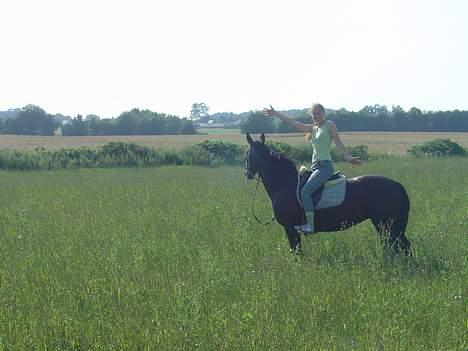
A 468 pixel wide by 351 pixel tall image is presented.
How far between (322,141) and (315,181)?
62 centimetres

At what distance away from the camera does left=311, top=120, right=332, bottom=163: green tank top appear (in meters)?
7.35

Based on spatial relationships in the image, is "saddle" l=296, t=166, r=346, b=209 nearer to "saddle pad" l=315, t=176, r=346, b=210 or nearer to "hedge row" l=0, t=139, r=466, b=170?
"saddle pad" l=315, t=176, r=346, b=210

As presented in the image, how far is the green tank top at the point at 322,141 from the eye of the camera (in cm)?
735

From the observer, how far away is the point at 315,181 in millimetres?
7434

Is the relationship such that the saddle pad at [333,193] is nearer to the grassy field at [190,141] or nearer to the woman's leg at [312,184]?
the woman's leg at [312,184]

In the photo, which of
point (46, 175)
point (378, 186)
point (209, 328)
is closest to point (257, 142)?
point (378, 186)

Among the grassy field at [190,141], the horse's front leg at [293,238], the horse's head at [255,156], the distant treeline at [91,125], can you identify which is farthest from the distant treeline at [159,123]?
the horse's front leg at [293,238]

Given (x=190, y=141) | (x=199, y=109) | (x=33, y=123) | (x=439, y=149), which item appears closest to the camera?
(x=439, y=149)

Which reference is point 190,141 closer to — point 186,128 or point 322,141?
point 186,128

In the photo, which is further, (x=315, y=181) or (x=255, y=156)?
(x=255, y=156)

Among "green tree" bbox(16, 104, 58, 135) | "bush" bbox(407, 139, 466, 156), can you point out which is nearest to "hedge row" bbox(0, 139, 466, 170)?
"bush" bbox(407, 139, 466, 156)

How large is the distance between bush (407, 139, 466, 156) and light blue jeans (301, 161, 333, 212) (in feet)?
98.4

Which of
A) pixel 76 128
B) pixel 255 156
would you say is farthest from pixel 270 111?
pixel 76 128

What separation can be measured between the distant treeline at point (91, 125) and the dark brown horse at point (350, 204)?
7922 centimetres
